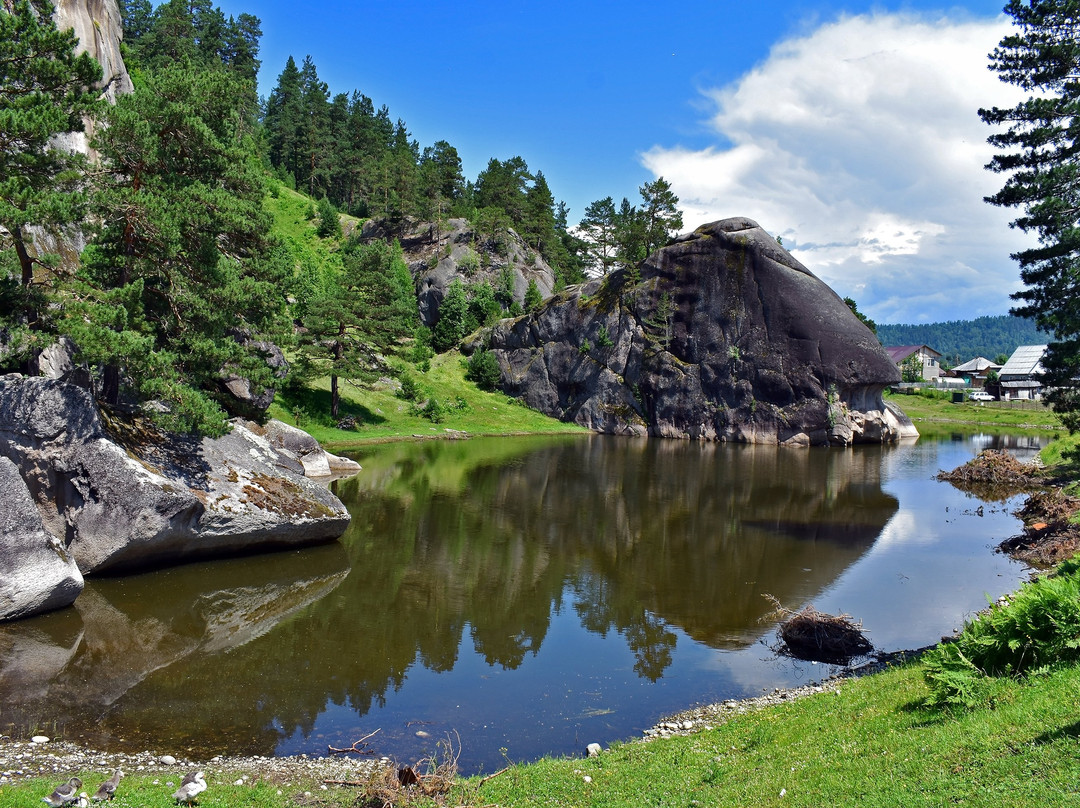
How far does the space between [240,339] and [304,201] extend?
60952mm

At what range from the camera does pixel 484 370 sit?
253 feet

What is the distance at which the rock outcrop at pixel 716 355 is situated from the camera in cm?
6384

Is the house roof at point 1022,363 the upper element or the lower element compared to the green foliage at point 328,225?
lower

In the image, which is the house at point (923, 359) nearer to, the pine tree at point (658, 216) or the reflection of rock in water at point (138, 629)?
the pine tree at point (658, 216)

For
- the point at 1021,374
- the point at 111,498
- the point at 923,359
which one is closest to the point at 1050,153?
the point at 111,498

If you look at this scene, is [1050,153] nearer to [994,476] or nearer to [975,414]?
[994,476]

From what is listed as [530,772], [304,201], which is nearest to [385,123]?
[304,201]

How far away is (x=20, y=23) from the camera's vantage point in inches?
677

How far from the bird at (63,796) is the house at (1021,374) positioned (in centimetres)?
12989

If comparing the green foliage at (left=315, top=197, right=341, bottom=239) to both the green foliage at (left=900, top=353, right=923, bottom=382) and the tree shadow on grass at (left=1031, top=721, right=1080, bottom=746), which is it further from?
the green foliage at (left=900, top=353, right=923, bottom=382)

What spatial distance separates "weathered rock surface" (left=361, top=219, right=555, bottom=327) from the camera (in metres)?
85.2

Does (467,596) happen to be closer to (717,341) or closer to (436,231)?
(717,341)

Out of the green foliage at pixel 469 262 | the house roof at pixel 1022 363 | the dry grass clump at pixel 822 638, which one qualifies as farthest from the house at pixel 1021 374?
the dry grass clump at pixel 822 638

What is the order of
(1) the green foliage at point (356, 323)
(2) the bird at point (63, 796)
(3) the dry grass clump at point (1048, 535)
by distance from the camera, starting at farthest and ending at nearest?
(1) the green foliage at point (356, 323)
(3) the dry grass clump at point (1048, 535)
(2) the bird at point (63, 796)
